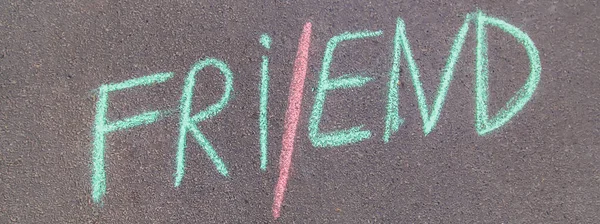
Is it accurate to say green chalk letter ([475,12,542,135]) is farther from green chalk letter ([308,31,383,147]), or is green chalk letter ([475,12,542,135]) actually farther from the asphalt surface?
green chalk letter ([308,31,383,147])

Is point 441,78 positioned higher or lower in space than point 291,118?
higher

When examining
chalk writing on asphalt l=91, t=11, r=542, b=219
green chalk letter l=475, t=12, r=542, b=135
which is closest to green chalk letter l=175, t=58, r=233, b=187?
chalk writing on asphalt l=91, t=11, r=542, b=219

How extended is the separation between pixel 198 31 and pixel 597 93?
2623mm

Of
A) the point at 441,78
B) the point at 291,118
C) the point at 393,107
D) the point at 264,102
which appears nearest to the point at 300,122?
the point at 291,118

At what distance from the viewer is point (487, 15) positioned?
284cm

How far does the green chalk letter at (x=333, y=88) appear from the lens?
2777 millimetres

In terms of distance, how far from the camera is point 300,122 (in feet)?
9.14

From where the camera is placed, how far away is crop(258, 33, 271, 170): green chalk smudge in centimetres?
277

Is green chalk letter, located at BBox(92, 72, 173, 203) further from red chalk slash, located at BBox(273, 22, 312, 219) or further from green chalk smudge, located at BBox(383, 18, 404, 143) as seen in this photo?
green chalk smudge, located at BBox(383, 18, 404, 143)

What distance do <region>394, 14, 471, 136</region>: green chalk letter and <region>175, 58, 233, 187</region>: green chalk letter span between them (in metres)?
1.10

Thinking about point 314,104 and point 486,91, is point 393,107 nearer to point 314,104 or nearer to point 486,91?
point 314,104

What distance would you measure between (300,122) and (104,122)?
4.18 feet

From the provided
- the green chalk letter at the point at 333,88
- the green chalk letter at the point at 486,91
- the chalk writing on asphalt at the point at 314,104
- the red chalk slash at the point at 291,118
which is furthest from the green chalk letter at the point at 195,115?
the green chalk letter at the point at 486,91

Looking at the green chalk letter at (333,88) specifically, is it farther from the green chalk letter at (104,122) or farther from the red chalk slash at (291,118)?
the green chalk letter at (104,122)
